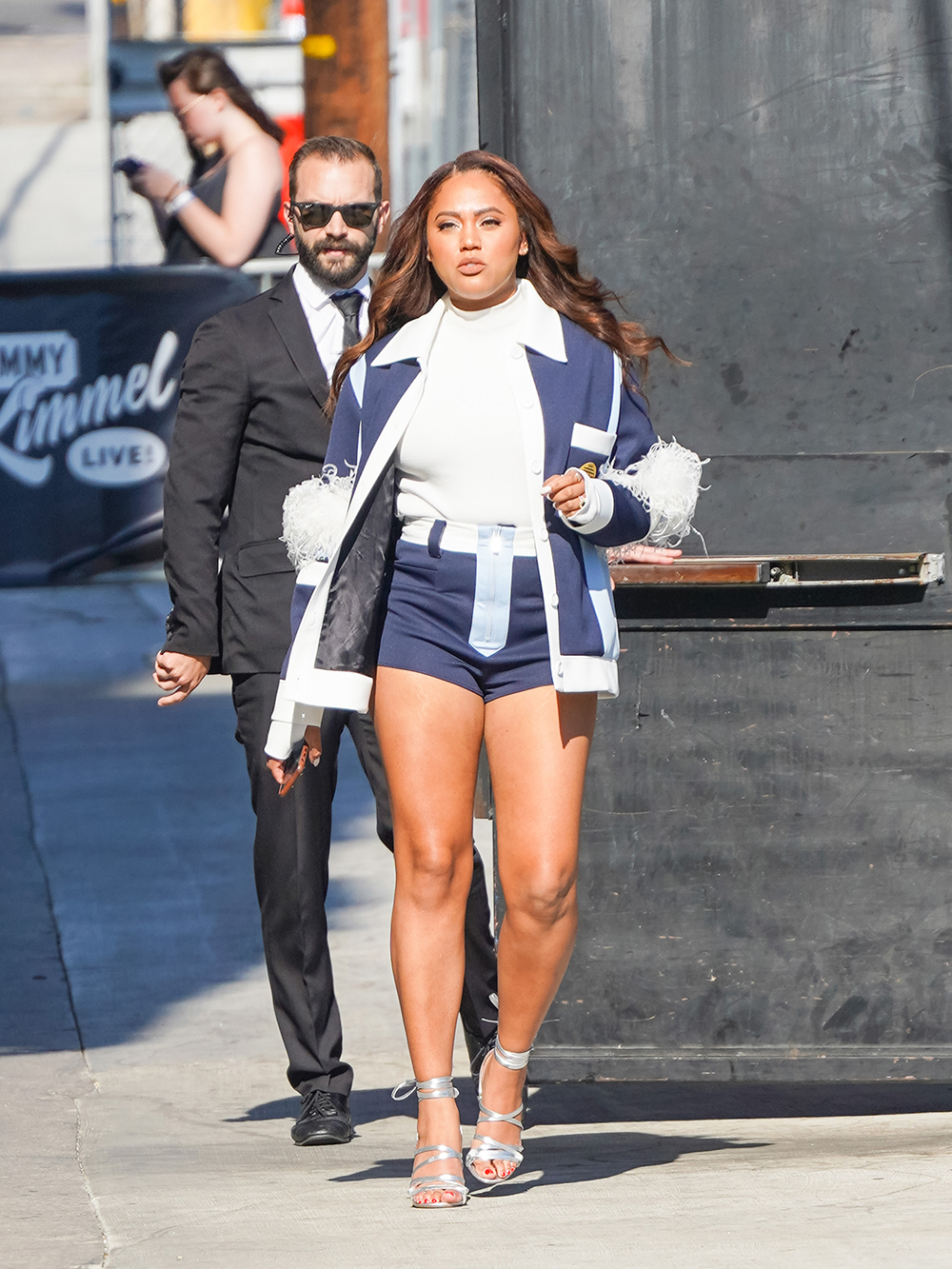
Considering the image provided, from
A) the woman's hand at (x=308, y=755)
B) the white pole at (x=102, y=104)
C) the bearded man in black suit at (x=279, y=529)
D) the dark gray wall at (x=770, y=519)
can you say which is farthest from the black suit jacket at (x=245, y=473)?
the white pole at (x=102, y=104)

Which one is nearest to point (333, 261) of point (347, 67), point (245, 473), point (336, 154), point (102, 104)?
point (336, 154)

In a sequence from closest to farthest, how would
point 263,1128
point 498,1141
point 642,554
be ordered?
point 498,1141 < point 642,554 < point 263,1128

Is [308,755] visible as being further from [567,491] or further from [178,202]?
[178,202]

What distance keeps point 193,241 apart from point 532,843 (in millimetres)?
9156

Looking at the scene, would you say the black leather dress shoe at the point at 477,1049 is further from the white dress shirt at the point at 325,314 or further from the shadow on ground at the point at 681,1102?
the white dress shirt at the point at 325,314

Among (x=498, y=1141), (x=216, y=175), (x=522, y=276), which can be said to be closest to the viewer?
(x=498, y=1141)

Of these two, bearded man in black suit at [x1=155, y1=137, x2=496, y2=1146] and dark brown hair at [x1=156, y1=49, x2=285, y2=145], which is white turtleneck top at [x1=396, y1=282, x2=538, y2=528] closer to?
bearded man in black suit at [x1=155, y1=137, x2=496, y2=1146]

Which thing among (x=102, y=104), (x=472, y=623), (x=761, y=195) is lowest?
(x=472, y=623)

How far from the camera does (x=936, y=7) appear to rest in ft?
13.8

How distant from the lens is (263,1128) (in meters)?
4.63

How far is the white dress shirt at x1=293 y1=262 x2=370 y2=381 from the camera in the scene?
14.6 ft

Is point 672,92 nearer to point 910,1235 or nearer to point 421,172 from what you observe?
point 910,1235

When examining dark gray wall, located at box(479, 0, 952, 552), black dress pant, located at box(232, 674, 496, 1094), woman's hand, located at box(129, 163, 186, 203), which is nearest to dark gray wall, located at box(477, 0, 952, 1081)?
dark gray wall, located at box(479, 0, 952, 552)

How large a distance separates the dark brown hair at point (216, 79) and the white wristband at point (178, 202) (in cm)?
60
